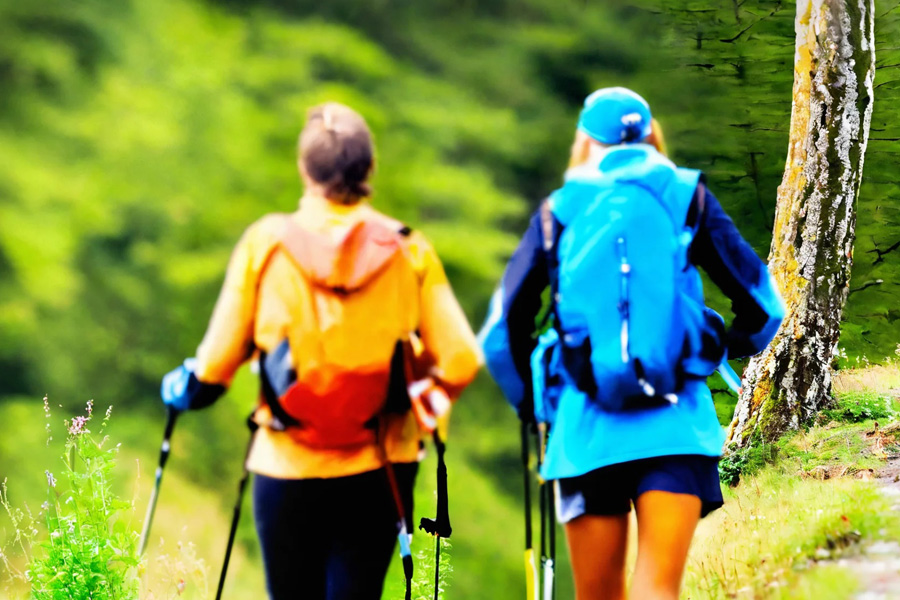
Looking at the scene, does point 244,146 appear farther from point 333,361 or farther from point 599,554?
point 599,554

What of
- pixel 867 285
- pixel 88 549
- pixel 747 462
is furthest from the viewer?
pixel 867 285

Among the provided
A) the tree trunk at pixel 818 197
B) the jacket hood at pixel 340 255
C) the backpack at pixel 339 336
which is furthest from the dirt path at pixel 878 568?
the jacket hood at pixel 340 255

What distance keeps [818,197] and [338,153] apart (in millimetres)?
2950

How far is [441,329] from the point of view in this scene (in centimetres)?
208

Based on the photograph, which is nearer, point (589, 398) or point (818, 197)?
point (589, 398)

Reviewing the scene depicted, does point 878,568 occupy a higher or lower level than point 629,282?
lower

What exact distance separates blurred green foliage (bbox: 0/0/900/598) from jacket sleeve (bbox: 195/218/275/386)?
Answer: 2.48 metres

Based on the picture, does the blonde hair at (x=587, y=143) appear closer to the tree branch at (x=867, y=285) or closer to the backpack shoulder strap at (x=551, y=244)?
the backpack shoulder strap at (x=551, y=244)

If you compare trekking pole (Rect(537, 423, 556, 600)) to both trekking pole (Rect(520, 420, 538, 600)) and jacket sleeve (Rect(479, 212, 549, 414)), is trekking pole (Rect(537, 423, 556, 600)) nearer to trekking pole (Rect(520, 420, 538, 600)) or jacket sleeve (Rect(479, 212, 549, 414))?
trekking pole (Rect(520, 420, 538, 600))

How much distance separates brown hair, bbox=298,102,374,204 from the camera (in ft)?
6.56

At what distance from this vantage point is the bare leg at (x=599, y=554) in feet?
7.15

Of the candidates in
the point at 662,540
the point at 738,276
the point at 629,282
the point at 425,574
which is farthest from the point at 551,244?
the point at 425,574

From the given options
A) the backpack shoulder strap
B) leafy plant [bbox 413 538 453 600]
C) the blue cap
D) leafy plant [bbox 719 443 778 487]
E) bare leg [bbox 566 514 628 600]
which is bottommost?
leafy plant [bbox 413 538 453 600]

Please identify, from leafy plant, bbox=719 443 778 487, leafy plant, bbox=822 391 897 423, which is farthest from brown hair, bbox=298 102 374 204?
leafy plant, bbox=822 391 897 423
